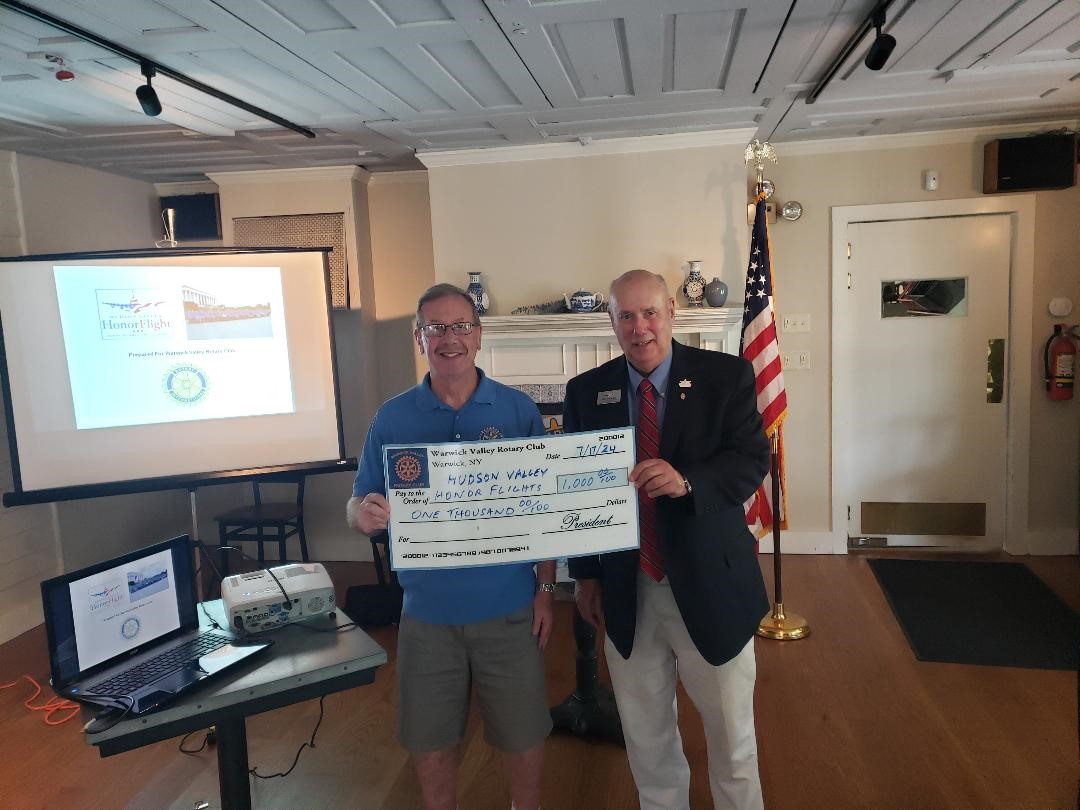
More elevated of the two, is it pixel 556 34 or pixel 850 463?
pixel 556 34

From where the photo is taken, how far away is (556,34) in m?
2.34

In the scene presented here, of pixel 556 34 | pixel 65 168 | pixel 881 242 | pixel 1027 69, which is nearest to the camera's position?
pixel 556 34

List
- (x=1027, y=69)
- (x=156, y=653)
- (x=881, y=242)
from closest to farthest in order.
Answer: (x=156, y=653)
(x=1027, y=69)
(x=881, y=242)

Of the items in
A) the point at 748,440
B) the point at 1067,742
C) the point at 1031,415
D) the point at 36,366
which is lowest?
the point at 1067,742

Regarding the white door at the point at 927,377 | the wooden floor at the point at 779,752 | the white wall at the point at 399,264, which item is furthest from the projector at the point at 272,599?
the white door at the point at 927,377

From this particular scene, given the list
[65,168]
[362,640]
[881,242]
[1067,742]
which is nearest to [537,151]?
[881,242]

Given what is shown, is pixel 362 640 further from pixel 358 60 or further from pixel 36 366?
pixel 36 366

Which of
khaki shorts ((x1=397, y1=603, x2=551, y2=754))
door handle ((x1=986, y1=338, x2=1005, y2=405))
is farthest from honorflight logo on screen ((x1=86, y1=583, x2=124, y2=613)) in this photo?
door handle ((x1=986, y1=338, x2=1005, y2=405))

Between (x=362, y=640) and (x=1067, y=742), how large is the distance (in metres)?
2.45

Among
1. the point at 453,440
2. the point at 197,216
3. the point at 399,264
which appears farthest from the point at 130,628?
the point at 197,216

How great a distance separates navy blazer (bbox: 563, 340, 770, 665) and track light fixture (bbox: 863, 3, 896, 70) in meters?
1.30

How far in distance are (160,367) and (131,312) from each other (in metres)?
0.27

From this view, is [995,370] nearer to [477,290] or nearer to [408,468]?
[477,290]

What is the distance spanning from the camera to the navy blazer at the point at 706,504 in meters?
1.61
